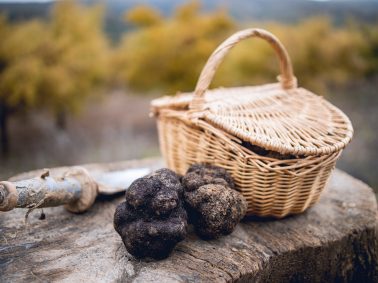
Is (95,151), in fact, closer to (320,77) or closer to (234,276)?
(320,77)

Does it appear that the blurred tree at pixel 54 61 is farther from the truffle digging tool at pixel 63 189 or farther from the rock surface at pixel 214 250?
the rock surface at pixel 214 250

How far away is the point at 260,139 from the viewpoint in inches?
64.6

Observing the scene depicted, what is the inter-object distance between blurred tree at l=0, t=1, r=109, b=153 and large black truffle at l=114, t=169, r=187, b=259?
171 inches

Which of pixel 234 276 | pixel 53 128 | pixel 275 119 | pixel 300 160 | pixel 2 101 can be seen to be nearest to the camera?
pixel 234 276

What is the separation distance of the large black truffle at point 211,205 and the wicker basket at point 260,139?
174 millimetres

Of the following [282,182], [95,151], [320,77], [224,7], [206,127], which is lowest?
[95,151]

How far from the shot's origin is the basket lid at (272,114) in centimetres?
168

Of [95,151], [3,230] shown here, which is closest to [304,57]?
[95,151]

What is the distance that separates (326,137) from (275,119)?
29cm

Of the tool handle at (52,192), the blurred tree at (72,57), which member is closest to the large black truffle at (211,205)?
the tool handle at (52,192)

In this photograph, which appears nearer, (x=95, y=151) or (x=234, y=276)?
(x=234, y=276)

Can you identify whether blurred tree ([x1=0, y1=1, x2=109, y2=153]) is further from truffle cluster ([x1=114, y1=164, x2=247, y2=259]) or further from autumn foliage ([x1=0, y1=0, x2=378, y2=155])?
truffle cluster ([x1=114, y1=164, x2=247, y2=259])

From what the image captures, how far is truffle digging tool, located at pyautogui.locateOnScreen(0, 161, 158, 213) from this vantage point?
147 centimetres

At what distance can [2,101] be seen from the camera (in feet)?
17.5
